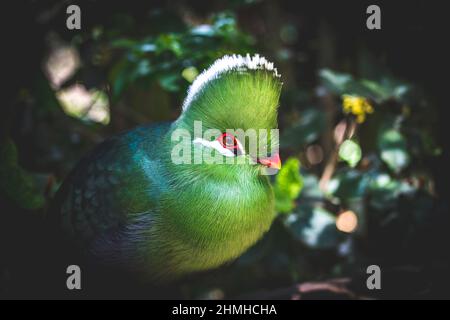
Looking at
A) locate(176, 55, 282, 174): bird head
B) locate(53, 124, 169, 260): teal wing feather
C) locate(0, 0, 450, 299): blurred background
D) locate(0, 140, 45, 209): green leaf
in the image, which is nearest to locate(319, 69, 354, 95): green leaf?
locate(0, 0, 450, 299): blurred background

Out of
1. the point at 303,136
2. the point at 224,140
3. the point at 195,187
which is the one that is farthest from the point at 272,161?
the point at 303,136

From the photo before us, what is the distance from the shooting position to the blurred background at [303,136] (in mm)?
2369

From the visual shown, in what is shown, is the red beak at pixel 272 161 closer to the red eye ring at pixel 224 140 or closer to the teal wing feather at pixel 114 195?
the red eye ring at pixel 224 140

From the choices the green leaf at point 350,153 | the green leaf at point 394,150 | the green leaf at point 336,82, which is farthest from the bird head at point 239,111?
the green leaf at point 394,150

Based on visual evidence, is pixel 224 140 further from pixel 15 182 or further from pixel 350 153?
pixel 15 182

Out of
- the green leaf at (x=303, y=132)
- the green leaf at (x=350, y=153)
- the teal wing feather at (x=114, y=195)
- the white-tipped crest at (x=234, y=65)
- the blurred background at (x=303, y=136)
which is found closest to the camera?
the white-tipped crest at (x=234, y=65)

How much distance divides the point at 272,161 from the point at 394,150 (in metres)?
0.94

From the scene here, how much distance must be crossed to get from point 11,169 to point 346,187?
1522mm

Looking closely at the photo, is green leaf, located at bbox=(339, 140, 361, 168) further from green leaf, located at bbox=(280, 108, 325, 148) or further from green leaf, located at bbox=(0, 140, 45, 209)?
green leaf, located at bbox=(0, 140, 45, 209)

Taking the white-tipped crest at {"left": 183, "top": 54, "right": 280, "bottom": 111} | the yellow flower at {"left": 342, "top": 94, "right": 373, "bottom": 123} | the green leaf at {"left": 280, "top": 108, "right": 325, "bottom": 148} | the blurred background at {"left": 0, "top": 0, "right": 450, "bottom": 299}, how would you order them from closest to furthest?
the white-tipped crest at {"left": 183, "top": 54, "right": 280, "bottom": 111}, the blurred background at {"left": 0, "top": 0, "right": 450, "bottom": 299}, the yellow flower at {"left": 342, "top": 94, "right": 373, "bottom": 123}, the green leaf at {"left": 280, "top": 108, "right": 325, "bottom": 148}

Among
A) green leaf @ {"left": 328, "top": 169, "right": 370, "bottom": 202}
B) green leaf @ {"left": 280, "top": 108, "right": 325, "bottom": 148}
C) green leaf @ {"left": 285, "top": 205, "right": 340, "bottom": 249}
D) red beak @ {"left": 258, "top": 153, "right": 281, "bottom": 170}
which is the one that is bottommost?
green leaf @ {"left": 285, "top": 205, "right": 340, "bottom": 249}

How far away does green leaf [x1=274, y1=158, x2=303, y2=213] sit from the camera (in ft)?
7.78

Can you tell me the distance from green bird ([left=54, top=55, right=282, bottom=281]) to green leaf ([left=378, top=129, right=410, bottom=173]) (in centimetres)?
77
